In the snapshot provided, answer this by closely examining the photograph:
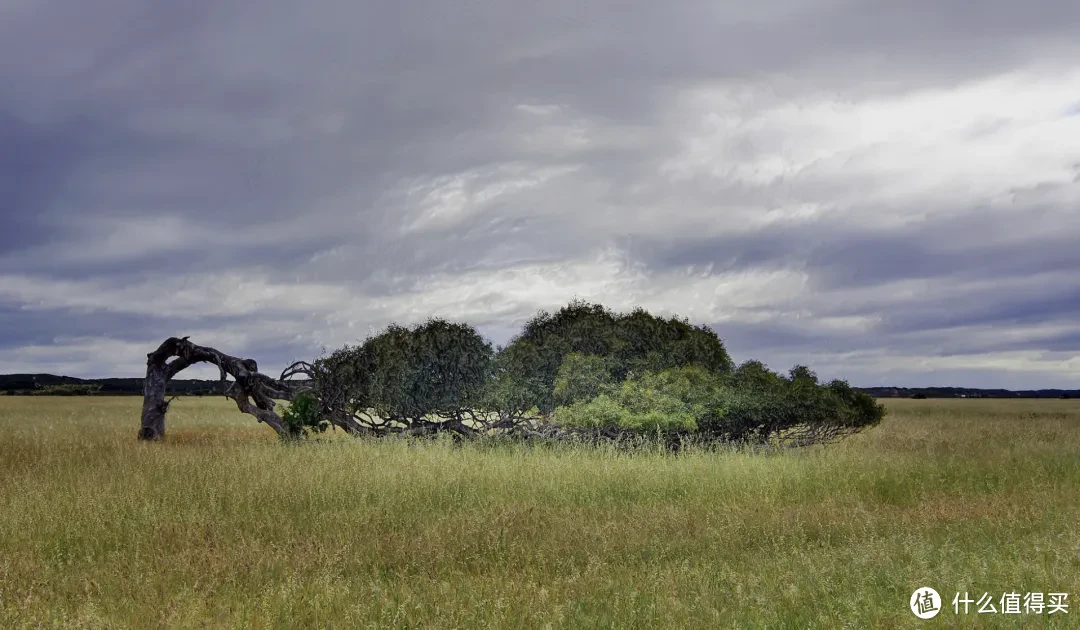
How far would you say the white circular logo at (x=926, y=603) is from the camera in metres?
5.94

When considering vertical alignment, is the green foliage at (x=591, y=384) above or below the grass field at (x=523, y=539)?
above

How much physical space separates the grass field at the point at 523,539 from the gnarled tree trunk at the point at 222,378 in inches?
232

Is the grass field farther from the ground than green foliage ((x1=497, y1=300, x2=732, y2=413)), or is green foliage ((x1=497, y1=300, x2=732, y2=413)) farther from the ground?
green foliage ((x1=497, y1=300, x2=732, y2=413))

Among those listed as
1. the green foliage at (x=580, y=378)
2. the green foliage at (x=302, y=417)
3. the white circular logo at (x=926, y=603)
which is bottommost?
the white circular logo at (x=926, y=603)

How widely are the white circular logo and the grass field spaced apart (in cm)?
14

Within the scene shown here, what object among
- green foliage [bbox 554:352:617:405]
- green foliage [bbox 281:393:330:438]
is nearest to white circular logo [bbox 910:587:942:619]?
green foliage [bbox 554:352:617:405]

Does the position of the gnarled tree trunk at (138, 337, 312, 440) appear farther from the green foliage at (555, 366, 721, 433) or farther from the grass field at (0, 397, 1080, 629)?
the green foliage at (555, 366, 721, 433)

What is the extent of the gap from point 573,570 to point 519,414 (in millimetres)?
12961

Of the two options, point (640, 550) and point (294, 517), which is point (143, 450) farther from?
point (640, 550)

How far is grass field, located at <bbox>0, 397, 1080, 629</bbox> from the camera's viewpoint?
605 centimetres

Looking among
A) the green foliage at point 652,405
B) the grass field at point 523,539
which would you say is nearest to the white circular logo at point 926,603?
the grass field at point 523,539

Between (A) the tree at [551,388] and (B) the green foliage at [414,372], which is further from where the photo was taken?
(B) the green foliage at [414,372]

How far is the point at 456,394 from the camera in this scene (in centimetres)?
2008

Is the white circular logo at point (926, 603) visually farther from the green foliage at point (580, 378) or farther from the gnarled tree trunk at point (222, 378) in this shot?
the gnarled tree trunk at point (222, 378)
